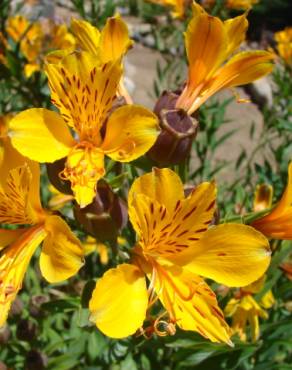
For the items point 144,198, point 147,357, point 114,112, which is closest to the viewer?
Answer: point 144,198

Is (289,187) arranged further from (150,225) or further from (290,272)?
(290,272)

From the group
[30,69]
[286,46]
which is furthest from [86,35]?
[286,46]

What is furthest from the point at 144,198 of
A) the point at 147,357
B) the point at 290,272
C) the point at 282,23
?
the point at 282,23

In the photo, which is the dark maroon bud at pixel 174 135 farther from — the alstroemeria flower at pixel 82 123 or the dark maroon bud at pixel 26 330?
the dark maroon bud at pixel 26 330

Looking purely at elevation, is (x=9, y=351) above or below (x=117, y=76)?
below

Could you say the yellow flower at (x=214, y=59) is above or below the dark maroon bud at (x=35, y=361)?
above

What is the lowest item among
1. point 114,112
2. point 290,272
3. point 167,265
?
point 290,272

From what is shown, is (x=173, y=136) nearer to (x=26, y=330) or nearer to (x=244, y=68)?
(x=244, y=68)

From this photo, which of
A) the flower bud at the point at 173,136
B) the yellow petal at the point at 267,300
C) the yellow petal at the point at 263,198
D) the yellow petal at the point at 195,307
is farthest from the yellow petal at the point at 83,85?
the yellow petal at the point at 267,300
